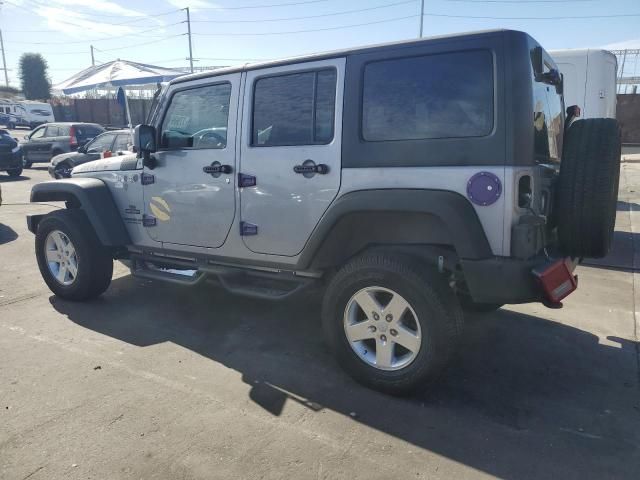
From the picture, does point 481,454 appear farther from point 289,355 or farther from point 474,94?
point 474,94

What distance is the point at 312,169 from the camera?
3336 mm

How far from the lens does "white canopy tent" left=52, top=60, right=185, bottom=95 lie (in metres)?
24.8

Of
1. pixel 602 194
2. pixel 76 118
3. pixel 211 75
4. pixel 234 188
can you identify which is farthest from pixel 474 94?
pixel 76 118

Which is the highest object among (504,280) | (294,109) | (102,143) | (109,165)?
(294,109)

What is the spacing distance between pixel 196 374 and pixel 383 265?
152 cm

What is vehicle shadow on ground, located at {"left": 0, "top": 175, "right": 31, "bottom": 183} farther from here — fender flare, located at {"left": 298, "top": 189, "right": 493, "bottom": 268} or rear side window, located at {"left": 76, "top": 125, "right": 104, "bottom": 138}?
fender flare, located at {"left": 298, "top": 189, "right": 493, "bottom": 268}

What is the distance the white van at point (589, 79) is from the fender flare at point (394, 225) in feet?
22.1

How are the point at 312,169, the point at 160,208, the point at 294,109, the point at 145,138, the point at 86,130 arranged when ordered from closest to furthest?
the point at 312,169, the point at 294,109, the point at 145,138, the point at 160,208, the point at 86,130

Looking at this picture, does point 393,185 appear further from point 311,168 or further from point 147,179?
point 147,179

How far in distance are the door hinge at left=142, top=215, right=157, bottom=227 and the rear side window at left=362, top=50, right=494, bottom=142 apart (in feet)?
7.43

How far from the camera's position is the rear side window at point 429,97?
2762 millimetres

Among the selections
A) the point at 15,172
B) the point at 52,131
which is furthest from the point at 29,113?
the point at 15,172

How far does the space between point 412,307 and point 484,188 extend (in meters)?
0.81

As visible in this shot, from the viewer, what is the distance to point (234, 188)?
12.4ft
